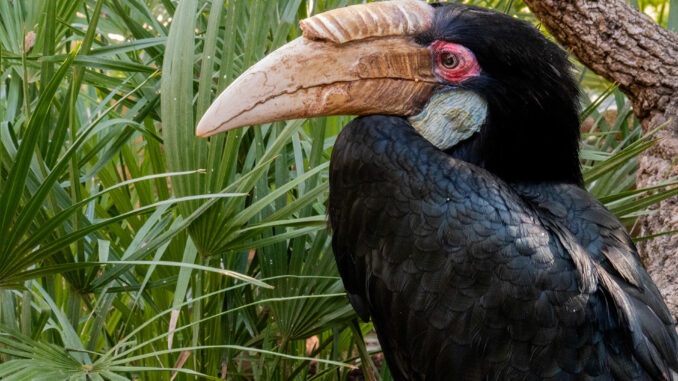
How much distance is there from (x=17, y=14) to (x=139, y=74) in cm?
45

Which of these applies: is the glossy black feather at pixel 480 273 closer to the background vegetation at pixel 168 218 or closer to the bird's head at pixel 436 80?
the bird's head at pixel 436 80

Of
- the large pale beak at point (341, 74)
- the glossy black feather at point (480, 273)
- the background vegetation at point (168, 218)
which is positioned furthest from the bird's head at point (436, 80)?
the background vegetation at point (168, 218)

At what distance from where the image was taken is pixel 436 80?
97.3 inches

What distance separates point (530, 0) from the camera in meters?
3.44

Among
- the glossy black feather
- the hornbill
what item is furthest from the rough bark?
the glossy black feather

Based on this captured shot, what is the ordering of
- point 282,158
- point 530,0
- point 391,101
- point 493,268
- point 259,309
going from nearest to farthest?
point 493,268 → point 391,101 → point 282,158 → point 259,309 → point 530,0

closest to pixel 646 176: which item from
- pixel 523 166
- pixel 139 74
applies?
pixel 523 166

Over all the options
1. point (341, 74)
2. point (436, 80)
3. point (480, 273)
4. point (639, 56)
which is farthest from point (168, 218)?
point (639, 56)

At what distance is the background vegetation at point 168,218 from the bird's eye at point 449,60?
0.45m

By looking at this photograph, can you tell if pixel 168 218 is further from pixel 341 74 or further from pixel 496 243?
pixel 496 243

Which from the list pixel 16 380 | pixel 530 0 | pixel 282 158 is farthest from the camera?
pixel 530 0

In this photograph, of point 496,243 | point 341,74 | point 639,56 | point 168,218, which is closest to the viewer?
point 496,243

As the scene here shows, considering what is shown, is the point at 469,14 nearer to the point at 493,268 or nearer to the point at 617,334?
the point at 493,268

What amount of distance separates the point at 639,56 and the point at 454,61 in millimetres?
1230
